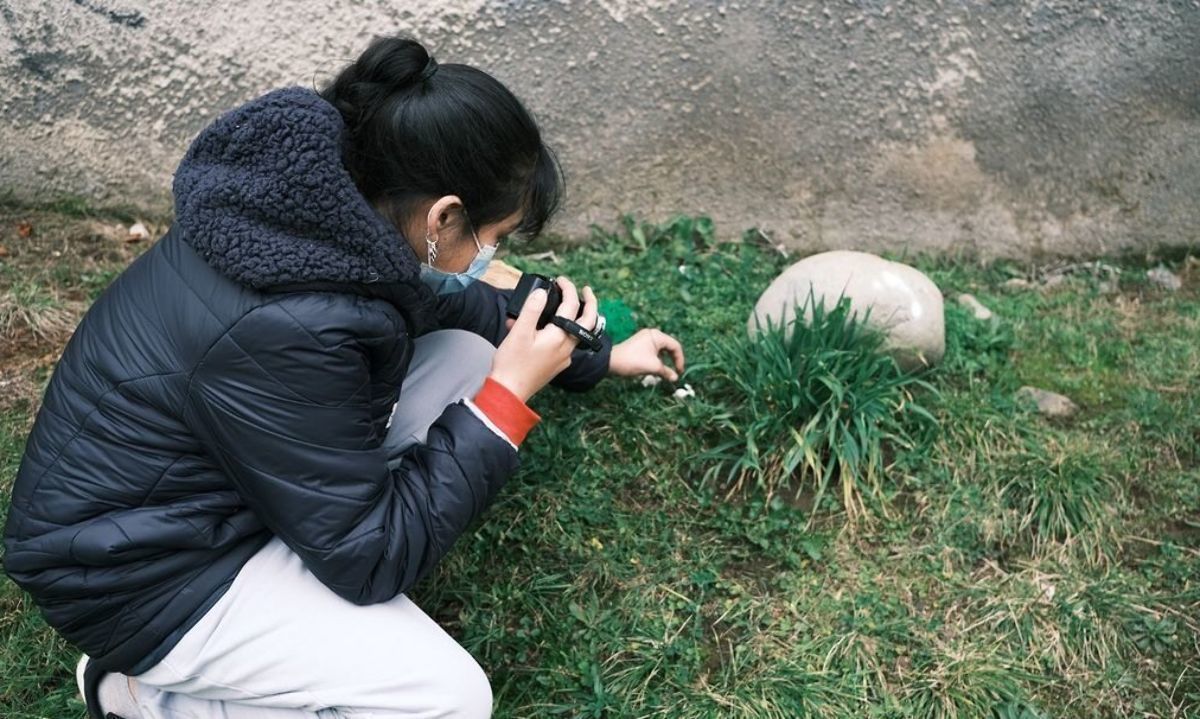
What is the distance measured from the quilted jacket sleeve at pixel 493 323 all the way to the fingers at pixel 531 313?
17.0 inches

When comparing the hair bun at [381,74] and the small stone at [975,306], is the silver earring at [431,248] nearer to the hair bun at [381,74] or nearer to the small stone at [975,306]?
the hair bun at [381,74]

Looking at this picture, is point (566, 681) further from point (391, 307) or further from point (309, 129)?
point (309, 129)

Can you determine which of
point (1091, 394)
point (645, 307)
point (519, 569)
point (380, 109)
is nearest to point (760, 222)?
point (645, 307)

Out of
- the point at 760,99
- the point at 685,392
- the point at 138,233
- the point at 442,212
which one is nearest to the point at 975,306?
the point at 760,99

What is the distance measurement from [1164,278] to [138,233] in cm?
337

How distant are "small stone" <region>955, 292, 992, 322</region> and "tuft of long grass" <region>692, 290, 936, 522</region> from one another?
54 cm

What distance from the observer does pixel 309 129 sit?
1673 millimetres

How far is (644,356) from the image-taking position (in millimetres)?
2701

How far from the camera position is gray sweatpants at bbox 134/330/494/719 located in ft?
6.08

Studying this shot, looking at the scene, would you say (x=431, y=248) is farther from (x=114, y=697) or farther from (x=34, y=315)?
(x=34, y=315)

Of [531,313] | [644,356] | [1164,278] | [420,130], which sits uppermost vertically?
[420,130]

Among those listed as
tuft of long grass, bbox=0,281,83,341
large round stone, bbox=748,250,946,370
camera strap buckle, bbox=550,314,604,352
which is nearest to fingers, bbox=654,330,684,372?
large round stone, bbox=748,250,946,370

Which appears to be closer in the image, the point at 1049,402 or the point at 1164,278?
the point at 1049,402

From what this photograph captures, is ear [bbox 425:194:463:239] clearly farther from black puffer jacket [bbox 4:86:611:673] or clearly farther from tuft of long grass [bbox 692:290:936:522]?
tuft of long grass [bbox 692:290:936:522]
